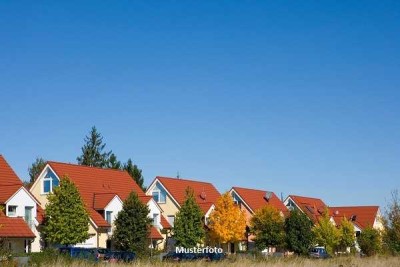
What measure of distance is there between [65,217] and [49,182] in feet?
25.0

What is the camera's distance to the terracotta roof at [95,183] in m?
58.0

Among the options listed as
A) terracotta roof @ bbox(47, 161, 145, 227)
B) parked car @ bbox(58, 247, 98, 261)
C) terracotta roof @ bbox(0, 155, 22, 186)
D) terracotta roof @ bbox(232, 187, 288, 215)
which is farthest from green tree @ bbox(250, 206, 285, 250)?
parked car @ bbox(58, 247, 98, 261)

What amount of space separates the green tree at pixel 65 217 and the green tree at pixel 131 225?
9.75 feet

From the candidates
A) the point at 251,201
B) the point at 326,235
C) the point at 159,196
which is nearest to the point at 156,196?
the point at 159,196

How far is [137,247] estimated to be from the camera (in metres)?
52.9

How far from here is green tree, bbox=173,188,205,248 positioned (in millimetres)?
60750

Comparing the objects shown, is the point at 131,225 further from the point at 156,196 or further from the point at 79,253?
the point at 156,196

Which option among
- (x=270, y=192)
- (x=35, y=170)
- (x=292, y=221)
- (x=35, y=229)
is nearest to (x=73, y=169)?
(x=35, y=229)

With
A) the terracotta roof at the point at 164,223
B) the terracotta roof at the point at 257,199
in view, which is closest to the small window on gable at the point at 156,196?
the terracotta roof at the point at 164,223

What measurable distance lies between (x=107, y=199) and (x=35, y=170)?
40622mm

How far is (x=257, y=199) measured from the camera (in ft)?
261

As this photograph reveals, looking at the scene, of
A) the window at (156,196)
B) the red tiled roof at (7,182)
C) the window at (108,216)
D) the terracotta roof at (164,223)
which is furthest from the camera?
the window at (156,196)

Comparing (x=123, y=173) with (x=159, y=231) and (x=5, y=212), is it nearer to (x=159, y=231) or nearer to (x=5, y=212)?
(x=159, y=231)

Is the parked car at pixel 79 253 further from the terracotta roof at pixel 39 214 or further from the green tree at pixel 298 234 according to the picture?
the green tree at pixel 298 234
